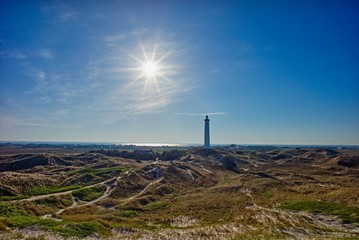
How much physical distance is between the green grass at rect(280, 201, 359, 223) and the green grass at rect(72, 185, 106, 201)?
34.6 meters

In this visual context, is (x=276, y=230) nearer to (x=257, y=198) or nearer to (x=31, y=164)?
(x=257, y=198)

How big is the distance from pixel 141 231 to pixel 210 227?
7.94 meters

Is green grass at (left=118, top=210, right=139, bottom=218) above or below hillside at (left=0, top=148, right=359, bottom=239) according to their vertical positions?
below

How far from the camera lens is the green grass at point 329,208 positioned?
35.2m

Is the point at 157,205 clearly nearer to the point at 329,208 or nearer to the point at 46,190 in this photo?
the point at 46,190

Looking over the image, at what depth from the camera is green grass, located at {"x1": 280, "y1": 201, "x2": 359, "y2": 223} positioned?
35.2m

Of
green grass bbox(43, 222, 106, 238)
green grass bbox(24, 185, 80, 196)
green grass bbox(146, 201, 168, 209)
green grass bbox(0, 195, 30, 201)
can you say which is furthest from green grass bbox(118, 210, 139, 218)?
green grass bbox(24, 185, 80, 196)

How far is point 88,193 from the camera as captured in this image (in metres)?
53.7

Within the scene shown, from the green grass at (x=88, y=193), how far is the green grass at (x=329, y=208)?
34643mm


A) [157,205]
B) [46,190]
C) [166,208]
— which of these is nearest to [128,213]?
[166,208]

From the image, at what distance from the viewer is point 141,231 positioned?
2992cm

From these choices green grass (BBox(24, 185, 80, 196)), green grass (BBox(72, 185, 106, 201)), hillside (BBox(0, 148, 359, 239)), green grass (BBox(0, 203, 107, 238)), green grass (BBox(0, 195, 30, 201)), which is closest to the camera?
green grass (BBox(0, 203, 107, 238))

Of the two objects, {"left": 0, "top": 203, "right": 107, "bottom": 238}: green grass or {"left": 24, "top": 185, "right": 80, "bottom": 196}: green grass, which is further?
{"left": 24, "top": 185, "right": 80, "bottom": 196}: green grass

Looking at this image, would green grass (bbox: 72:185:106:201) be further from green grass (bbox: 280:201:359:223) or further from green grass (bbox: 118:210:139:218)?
green grass (bbox: 280:201:359:223)
